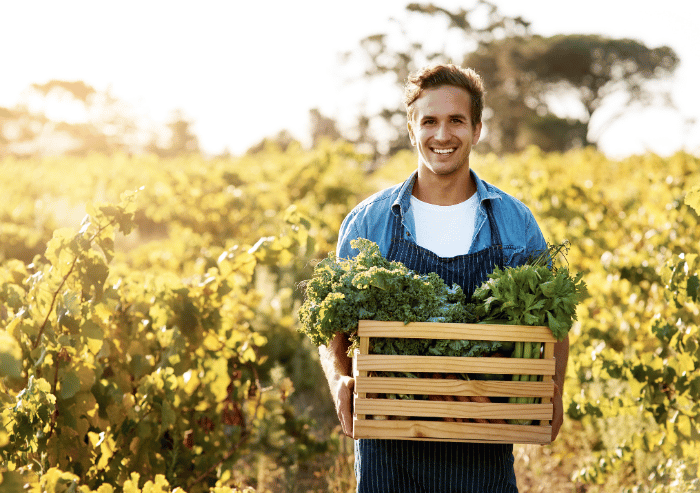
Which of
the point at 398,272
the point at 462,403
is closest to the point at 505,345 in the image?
the point at 462,403

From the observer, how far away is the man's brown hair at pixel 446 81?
6.48 ft

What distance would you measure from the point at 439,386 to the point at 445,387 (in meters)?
0.02

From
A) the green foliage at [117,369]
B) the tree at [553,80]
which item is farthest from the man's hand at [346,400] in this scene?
the tree at [553,80]

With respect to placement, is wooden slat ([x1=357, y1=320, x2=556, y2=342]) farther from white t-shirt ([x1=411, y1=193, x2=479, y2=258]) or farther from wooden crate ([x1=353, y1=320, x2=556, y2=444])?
white t-shirt ([x1=411, y1=193, x2=479, y2=258])

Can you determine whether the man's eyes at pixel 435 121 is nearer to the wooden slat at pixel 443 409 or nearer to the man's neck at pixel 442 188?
the man's neck at pixel 442 188

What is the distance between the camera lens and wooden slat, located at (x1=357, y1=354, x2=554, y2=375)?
1568mm

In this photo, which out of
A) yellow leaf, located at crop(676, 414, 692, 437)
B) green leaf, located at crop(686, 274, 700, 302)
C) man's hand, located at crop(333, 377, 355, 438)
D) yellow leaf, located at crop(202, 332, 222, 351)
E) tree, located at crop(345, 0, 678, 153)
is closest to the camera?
man's hand, located at crop(333, 377, 355, 438)

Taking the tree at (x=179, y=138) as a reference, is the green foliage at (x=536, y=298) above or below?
below

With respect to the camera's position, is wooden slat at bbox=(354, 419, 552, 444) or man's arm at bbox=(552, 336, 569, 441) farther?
man's arm at bbox=(552, 336, 569, 441)

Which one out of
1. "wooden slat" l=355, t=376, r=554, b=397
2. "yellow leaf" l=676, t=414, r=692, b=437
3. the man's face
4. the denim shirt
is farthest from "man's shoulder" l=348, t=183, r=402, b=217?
"yellow leaf" l=676, t=414, r=692, b=437

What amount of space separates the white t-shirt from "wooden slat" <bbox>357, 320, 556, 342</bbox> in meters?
0.44

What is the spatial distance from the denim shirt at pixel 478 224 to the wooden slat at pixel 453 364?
439 millimetres

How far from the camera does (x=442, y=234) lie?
2004mm

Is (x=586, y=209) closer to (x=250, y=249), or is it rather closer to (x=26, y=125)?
(x=250, y=249)
